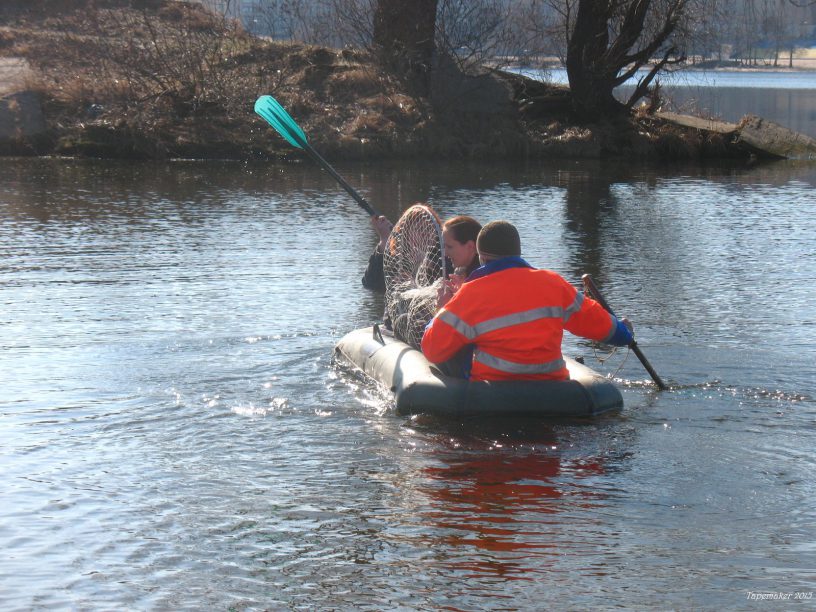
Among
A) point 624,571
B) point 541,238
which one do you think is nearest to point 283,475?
point 624,571

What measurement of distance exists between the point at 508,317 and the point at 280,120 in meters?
4.93

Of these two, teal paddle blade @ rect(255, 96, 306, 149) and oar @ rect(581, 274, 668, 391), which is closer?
oar @ rect(581, 274, 668, 391)

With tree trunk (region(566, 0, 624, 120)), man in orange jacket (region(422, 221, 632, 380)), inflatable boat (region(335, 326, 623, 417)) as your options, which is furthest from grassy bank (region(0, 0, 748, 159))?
man in orange jacket (region(422, 221, 632, 380))

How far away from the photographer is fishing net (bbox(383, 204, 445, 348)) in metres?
7.36

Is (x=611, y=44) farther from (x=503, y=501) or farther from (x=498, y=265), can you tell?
(x=503, y=501)

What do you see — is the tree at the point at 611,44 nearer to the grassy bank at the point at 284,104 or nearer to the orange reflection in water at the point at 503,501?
the grassy bank at the point at 284,104

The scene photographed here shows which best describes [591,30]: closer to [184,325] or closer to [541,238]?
[541,238]

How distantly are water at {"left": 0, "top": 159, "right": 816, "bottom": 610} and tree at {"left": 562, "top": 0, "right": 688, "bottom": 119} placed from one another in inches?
372

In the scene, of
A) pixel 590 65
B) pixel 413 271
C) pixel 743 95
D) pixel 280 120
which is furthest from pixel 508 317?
pixel 743 95

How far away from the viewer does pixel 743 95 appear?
140 feet

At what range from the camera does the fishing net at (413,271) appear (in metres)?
7.36

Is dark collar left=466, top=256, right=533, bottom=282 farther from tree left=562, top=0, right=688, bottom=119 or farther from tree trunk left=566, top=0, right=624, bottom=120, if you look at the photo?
tree trunk left=566, top=0, right=624, bottom=120

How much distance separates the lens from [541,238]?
1308 centimetres

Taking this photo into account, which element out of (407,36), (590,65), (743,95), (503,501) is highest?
(407,36)
